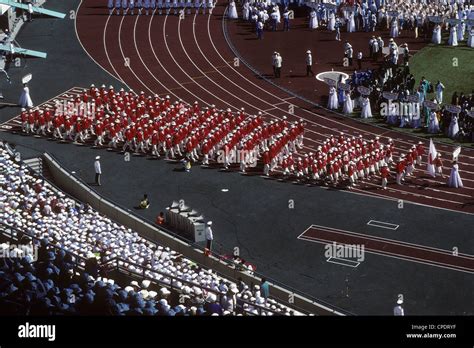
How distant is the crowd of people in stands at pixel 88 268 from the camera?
36219 millimetres

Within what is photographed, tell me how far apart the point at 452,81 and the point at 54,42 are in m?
24.2

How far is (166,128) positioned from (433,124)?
13.1 m

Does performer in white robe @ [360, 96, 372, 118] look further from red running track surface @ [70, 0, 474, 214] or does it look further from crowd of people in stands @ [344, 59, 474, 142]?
red running track surface @ [70, 0, 474, 214]

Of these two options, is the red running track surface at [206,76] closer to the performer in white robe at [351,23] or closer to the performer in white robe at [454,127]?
the performer in white robe at [454,127]

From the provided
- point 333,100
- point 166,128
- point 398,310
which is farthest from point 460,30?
point 398,310

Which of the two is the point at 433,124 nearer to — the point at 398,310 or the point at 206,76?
the point at 206,76

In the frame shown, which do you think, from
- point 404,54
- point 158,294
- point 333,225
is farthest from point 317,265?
point 404,54

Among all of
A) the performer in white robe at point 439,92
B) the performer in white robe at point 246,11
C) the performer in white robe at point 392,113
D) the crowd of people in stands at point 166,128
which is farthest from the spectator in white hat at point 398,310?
the performer in white robe at point 246,11

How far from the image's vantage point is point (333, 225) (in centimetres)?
4719

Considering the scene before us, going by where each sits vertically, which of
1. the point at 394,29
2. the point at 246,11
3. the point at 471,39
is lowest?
the point at 471,39

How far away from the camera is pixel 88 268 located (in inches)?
1551

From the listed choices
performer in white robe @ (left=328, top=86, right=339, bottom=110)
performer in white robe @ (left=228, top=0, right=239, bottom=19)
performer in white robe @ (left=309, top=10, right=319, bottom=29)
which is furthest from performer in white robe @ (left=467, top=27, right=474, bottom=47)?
performer in white robe @ (left=228, top=0, right=239, bottom=19)

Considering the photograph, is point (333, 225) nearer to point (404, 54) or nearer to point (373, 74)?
point (373, 74)

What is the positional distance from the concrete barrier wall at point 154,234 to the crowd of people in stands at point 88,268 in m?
0.42
